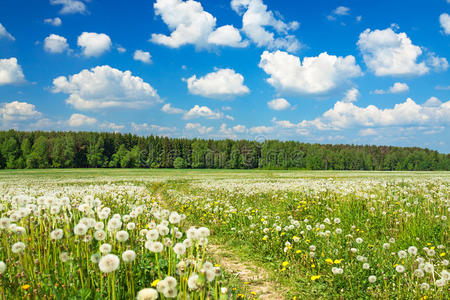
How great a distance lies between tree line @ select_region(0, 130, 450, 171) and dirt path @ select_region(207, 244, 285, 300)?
9569 cm

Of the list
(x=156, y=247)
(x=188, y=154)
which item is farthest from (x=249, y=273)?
(x=188, y=154)

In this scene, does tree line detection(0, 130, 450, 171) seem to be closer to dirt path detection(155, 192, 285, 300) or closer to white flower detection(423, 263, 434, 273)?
dirt path detection(155, 192, 285, 300)

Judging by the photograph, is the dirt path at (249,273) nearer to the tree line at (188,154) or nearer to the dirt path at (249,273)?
the dirt path at (249,273)

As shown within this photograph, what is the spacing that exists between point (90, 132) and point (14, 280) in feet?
358

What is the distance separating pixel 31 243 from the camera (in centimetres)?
359

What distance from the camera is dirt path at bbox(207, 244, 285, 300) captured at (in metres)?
4.41

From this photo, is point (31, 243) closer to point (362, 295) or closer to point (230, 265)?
point (230, 265)

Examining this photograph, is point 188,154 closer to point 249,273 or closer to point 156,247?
point 249,273

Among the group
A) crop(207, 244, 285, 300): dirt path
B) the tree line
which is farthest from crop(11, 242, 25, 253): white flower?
the tree line

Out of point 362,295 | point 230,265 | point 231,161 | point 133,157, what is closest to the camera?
point 362,295

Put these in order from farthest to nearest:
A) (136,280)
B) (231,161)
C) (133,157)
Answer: (231,161) < (133,157) < (136,280)

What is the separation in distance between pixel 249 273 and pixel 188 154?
103 meters

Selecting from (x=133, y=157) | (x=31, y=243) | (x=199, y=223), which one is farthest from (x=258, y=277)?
(x=133, y=157)

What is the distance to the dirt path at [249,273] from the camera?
4414mm
